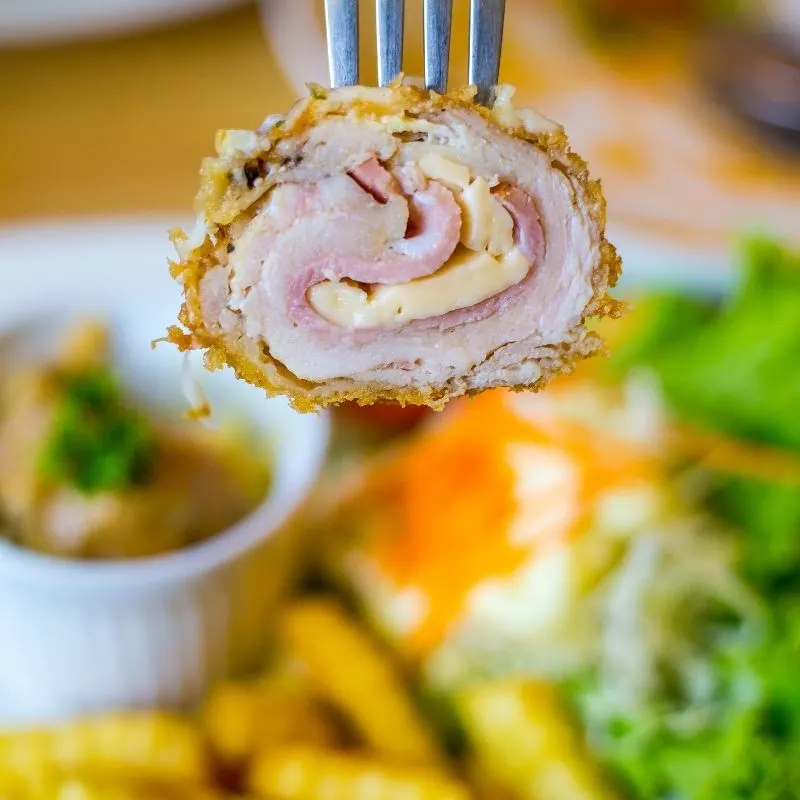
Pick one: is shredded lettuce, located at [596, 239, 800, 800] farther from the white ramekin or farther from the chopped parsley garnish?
the chopped parsley garnish

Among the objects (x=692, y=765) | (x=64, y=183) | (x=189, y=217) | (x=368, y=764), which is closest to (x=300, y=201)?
(x=368, y=764)

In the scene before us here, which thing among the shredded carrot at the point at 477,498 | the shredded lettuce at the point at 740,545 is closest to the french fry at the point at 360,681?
the shredded carrot at the point at 477,498

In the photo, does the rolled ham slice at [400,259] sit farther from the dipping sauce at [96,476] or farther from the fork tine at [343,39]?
the dipping sauce at [96,476]

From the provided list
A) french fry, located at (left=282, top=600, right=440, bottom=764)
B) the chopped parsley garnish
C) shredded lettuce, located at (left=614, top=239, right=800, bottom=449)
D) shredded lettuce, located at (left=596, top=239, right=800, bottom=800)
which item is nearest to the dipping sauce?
the chopped parsley garnish

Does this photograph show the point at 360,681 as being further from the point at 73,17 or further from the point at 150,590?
the point at 73,17

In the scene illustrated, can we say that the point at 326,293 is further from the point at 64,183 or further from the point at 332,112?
the point at 64,183
